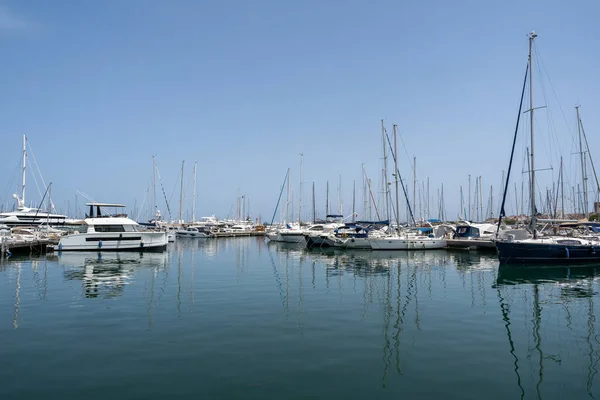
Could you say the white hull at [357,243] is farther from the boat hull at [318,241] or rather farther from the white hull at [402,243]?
the boat hull at [318,241]

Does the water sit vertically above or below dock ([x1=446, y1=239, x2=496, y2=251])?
below

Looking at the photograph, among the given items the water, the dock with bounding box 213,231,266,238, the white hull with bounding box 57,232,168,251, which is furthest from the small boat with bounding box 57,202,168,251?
the dock with bounding box 213,231,266,238

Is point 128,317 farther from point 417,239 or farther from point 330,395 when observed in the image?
point 417,239

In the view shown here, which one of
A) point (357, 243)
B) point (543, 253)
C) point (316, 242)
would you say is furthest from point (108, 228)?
point (543, 253)

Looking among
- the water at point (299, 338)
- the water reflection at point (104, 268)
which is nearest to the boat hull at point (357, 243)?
the water reflection at point (104, 268)

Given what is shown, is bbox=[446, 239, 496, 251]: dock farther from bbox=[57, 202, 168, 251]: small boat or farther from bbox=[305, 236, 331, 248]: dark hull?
bbox=[57, 202, 168, 251]: small boat

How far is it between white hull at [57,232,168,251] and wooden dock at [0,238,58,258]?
10.6 feet

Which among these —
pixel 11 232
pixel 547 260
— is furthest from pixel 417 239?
pixel 11 232

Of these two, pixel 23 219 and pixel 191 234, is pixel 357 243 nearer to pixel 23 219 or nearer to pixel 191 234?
pixel 191 234

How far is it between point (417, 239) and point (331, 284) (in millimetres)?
25292

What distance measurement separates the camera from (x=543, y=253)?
31.4m

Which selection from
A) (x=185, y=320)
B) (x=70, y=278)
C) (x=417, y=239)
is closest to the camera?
(x=185, y=320)

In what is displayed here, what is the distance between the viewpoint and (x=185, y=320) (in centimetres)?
1505

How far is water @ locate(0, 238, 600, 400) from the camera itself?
9.14m
